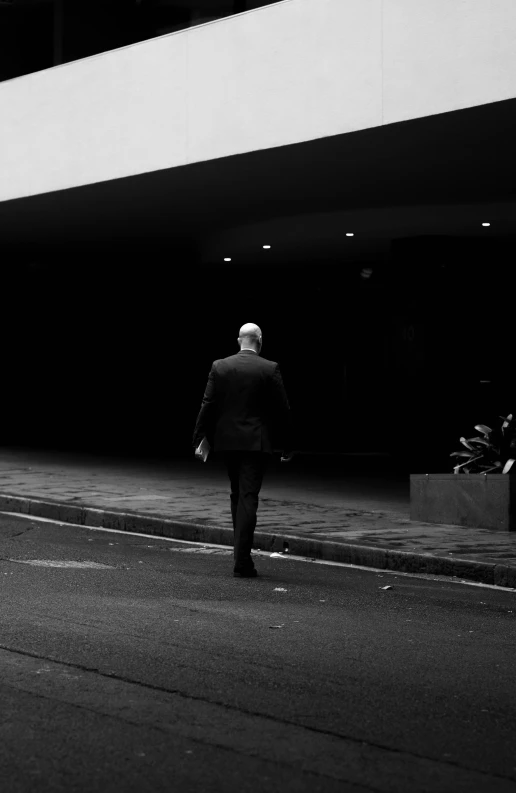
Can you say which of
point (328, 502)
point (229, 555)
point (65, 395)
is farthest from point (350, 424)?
point (229, 555)

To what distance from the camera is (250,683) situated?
569 centimetres

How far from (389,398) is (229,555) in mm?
14890

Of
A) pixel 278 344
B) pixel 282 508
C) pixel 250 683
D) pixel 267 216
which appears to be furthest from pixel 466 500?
pixel 278 344

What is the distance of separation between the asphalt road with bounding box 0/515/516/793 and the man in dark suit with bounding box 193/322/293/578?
0.73 meters

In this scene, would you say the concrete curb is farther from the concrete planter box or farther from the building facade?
the building facade

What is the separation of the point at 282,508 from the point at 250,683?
8.35m

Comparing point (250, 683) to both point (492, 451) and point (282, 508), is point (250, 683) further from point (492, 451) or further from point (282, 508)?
point (282, 508)

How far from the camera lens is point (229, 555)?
36.2 feet

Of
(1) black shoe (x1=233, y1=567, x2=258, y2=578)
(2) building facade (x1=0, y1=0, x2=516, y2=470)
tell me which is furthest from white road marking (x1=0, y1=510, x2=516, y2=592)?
(2) building facade (x1=0, y1=0, x2=516, y2=470)

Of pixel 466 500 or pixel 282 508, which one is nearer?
pixel 466 500

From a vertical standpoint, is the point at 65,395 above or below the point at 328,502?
above

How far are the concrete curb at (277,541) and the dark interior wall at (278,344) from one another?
9.26m

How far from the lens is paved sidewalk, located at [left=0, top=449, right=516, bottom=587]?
10.5 metres

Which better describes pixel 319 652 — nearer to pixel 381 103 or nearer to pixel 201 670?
pixel 201 670
